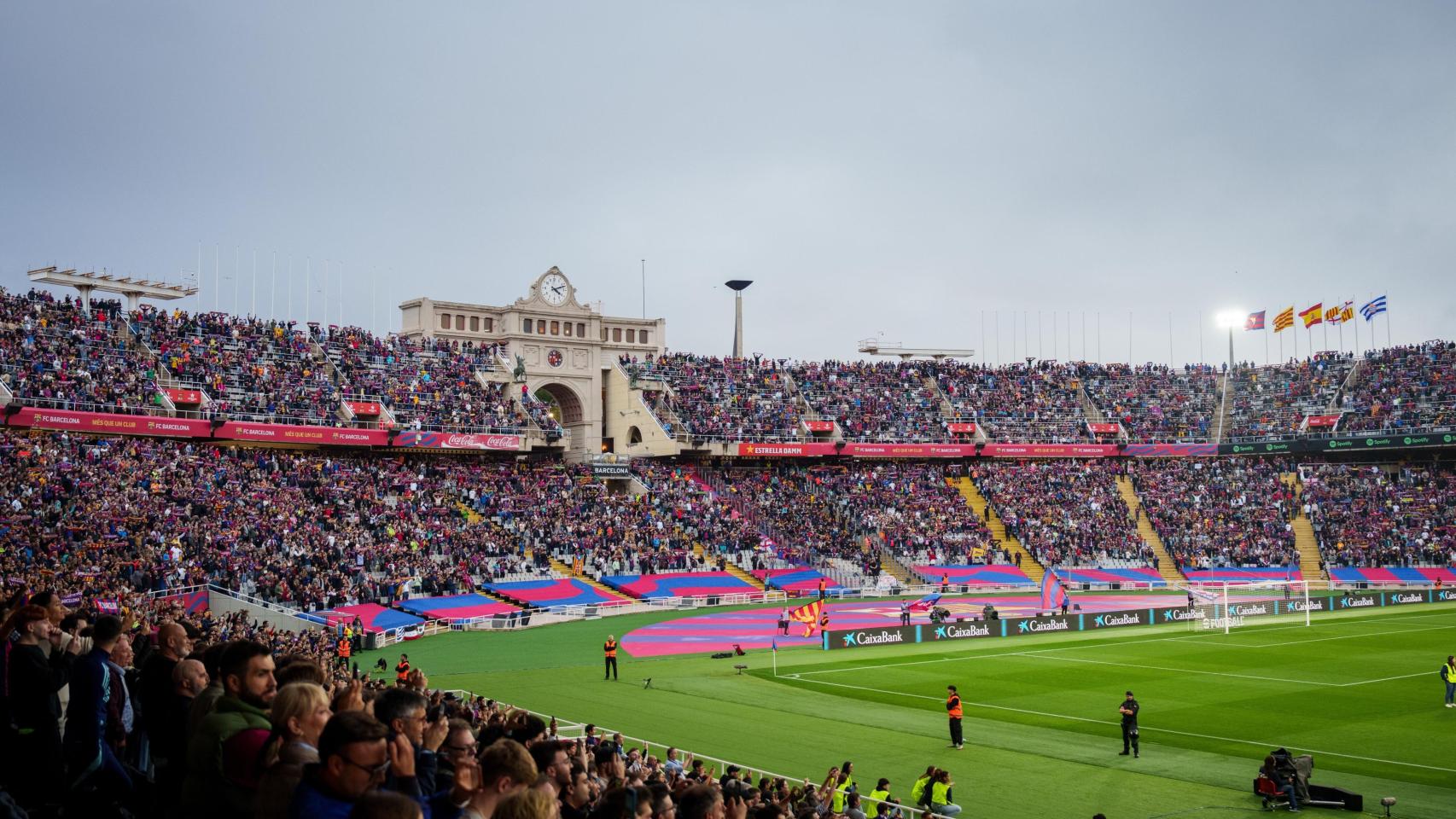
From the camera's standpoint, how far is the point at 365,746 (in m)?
4.73

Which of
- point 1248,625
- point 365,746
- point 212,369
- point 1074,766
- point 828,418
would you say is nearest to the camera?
point 365,746

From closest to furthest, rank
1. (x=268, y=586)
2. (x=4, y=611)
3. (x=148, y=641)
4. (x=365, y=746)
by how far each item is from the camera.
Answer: (x=365, y=746), (x=4, y=611), (x=148, y=641), (x=268, y=586)

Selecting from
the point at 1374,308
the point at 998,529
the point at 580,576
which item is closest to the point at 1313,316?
the point at 1374,308

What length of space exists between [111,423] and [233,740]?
48697mm

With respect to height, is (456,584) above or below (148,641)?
below

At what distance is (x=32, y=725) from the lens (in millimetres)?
8078

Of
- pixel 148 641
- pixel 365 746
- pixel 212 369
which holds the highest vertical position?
pixel 212 369

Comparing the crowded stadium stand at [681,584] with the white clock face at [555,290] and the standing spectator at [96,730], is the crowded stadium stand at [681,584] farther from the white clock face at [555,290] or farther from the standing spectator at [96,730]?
the standing spectator at [96,730]

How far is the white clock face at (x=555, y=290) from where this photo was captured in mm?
75438

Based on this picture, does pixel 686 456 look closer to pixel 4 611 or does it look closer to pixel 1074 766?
pixel 1074 766

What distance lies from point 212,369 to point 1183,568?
2146 inches

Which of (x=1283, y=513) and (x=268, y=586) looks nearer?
(x=268, y=586)

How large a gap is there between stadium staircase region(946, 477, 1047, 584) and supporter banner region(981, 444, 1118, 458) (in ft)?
8.77

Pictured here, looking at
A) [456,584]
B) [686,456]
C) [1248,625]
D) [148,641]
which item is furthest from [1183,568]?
[148,641]
